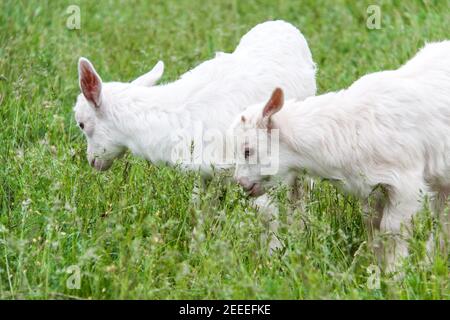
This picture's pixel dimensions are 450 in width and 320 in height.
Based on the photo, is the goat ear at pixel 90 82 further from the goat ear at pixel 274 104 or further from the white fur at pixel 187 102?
the goat ear at pixel 274 104

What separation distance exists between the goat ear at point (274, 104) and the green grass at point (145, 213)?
0.48 metres

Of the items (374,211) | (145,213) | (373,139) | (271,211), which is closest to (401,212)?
(374,211)

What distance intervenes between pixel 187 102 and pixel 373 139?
1290 mm

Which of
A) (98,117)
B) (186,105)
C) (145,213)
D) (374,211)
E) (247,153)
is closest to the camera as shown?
(374,211)

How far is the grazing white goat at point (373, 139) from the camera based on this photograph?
20.0 ft

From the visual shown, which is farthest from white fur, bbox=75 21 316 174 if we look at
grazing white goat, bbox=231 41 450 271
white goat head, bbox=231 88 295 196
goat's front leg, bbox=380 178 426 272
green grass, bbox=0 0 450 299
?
goat's front leg, bbox=380 178 426 272

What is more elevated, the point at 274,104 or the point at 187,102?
the point at 187,102

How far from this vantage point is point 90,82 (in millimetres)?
6801

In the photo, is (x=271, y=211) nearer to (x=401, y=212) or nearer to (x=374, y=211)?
(x=374, y=211)

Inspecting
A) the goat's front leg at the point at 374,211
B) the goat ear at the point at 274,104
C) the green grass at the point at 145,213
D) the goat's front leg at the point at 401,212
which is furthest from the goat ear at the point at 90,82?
the goat's front leg at the point at 401,212

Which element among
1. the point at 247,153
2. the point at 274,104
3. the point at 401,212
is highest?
the point at 274,104

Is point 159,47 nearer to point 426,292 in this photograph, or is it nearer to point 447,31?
point 447,31

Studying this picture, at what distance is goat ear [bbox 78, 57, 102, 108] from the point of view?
668 centimetres

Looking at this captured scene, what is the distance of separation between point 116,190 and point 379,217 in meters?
1.65
